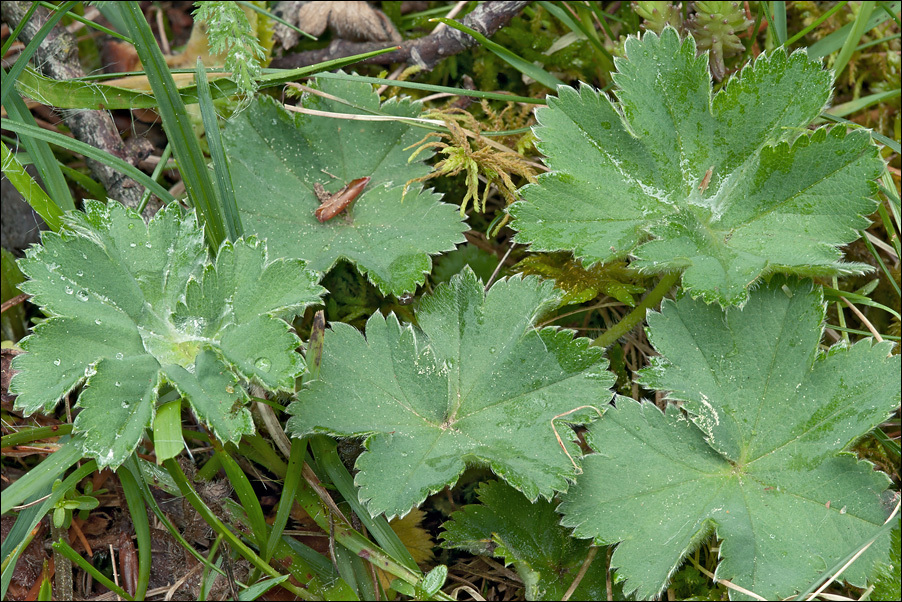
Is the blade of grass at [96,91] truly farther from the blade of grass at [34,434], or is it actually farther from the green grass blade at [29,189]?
the blade of grass at [34,434]

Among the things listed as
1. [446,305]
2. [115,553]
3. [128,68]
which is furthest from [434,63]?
[115,553]

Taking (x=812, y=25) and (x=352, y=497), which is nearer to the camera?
(x=352, y=497)

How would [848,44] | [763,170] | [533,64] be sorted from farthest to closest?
1. [533,64]
2. [848,44]
3. [763,170]

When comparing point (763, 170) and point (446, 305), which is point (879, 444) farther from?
point (446, 305)

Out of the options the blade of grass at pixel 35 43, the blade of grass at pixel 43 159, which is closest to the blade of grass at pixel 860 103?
the blade of grass at pixel 35 43

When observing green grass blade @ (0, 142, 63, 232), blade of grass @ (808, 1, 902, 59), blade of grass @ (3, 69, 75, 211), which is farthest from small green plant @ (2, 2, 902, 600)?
blade of grass @ (808, 1, 902, 59)

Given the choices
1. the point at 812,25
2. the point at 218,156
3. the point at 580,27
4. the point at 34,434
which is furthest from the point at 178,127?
the point at 812,25

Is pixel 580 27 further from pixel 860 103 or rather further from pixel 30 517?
pixel 30 517
